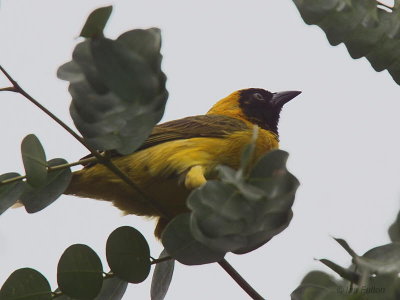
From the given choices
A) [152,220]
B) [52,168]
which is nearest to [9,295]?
[52,168]

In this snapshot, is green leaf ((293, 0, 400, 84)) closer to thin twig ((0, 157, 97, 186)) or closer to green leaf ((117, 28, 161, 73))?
green leaf ((117, 28, 161, 73))

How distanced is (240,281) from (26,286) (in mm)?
708

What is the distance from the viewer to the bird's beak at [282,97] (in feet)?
18.7

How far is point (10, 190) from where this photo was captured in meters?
2.43

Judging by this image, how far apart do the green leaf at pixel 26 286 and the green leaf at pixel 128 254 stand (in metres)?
0.24

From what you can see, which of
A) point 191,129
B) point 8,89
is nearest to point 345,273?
point 8,89

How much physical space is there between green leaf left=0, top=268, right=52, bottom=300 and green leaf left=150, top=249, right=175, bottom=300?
22.4 inches

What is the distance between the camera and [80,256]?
2.46 m

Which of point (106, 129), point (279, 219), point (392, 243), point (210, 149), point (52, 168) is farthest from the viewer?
point (210, 149)

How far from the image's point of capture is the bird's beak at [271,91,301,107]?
569 centimetres

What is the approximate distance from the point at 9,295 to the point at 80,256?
268 mm

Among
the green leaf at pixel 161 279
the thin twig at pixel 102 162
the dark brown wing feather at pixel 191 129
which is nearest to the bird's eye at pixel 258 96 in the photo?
the dark brown wing feather at pixel 191 129

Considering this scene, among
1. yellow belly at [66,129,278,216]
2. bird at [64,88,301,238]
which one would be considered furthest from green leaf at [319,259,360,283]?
yellow belly at [66,129,278,216]

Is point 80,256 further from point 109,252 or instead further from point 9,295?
point 9,295
